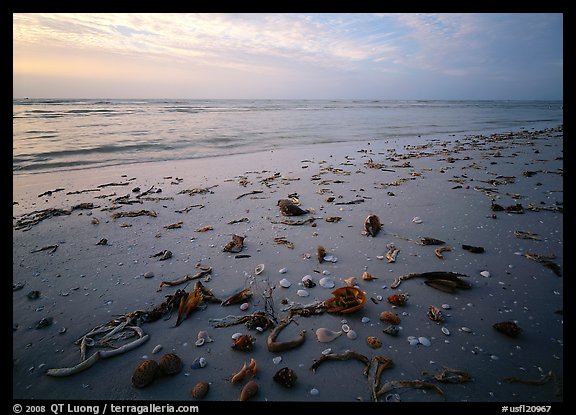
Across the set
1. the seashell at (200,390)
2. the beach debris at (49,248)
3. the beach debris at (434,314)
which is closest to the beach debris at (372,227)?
the beach debris at (434,314)

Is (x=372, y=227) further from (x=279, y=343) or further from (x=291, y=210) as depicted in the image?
(x=279, y=343)

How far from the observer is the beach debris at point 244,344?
2443 mm

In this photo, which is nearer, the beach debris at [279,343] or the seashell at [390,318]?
the beach debris at [279,343]

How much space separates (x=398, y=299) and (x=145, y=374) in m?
2.51

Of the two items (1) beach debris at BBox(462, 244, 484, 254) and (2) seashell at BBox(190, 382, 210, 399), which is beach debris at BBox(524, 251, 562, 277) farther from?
(2) seashell at BBox(190, 382, 210, 399)

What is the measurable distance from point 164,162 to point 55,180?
3642 mm

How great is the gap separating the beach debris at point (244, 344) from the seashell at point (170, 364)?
48 centimetres

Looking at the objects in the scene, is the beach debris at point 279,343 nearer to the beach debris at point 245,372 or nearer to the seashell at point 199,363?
the beach debris at point 245,372

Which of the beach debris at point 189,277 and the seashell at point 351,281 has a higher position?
the seashell at point 351,281

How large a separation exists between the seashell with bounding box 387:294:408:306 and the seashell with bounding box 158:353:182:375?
7.20ft

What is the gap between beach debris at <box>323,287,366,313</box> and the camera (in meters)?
2.83
